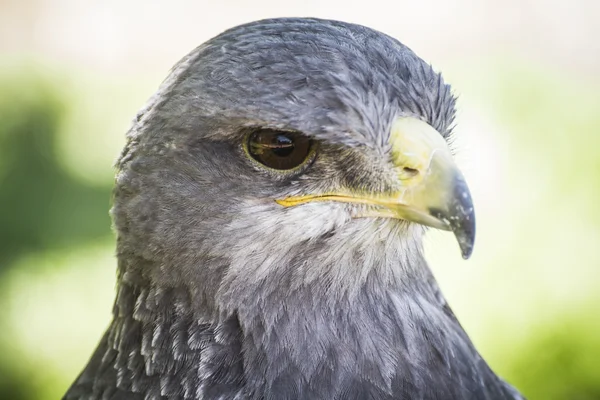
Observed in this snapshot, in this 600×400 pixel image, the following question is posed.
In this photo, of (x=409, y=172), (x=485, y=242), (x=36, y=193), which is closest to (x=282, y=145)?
(x=409, y=172)

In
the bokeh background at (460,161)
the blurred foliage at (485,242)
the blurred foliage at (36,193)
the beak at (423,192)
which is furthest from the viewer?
the blurred foliage at (36,193)

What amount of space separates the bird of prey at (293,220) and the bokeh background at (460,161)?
2.19 feet

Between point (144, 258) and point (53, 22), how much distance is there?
724 cm

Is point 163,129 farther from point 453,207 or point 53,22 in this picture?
point 53,22

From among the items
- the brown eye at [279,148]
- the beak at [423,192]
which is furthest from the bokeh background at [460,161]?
the brown eye at [279,148]

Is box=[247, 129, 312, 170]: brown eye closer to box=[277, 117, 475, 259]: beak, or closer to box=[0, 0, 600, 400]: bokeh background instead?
box=[277, 117, 475, 259]: beak

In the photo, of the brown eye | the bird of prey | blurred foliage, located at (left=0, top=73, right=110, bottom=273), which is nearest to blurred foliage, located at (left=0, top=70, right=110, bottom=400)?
blurred foliage, located at (left=0, top=73, right=110, bottom=273)

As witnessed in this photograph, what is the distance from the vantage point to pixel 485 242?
19.6 feet

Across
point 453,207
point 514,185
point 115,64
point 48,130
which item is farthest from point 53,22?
point 453,207

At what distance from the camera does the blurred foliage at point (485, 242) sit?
5426 millimetres

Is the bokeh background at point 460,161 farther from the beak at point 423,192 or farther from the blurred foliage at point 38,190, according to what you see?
the beak at point 423,192

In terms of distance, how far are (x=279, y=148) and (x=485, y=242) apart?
3.84 metres

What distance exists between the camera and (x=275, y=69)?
242 cm

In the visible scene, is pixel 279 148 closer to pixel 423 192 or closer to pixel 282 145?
pixel 282 145
